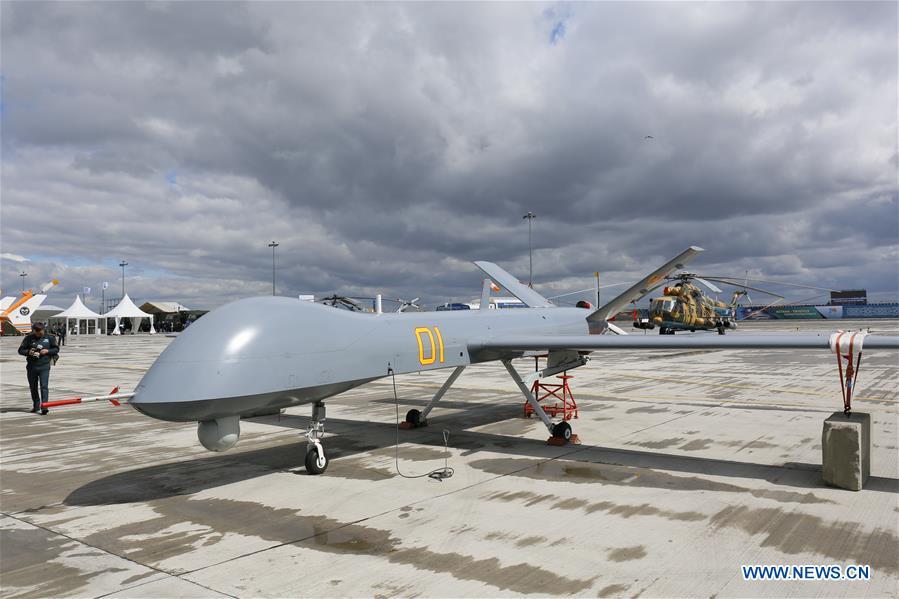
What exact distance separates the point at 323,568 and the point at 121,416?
11.9 metres

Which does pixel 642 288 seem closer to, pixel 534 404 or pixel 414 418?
pixel 534 404

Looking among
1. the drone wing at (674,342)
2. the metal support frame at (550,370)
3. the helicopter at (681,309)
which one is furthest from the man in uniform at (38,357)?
the helicopter at (681,309)

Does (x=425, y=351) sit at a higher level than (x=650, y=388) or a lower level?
higher

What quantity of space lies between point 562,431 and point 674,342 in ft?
9.31

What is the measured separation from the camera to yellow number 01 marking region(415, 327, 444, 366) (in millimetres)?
9344

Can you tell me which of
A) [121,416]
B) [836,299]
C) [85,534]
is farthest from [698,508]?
[836,299]

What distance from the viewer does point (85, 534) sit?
6.29 m

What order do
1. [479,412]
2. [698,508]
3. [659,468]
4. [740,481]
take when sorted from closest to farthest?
1. [698,508]
2. [740,481]
3. [659,468]
4. [479,412]

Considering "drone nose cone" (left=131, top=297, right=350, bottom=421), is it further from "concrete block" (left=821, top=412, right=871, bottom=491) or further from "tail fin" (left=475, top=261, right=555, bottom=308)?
"concrete block" (left=821, top=412, right=871, bottom=491)

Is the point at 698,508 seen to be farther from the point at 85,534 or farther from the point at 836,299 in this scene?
the point at 836,299

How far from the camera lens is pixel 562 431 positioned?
10.4 metres

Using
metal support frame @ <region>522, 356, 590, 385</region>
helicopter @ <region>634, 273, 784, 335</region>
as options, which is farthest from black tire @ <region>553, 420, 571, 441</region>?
helicopter @ <region>634, 273, 784, 335</region>

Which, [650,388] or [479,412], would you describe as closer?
[479,412]

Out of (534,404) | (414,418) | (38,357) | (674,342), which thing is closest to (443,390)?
(414,418)
